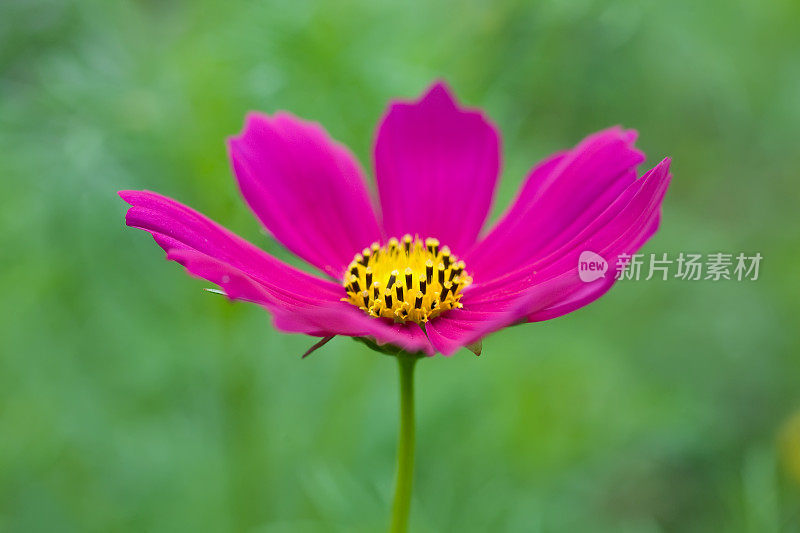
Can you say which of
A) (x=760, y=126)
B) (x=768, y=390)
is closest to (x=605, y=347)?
(x=768, y=390)

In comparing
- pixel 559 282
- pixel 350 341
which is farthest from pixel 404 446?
pixel 350 341

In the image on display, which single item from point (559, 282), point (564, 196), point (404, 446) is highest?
point (564, 196)

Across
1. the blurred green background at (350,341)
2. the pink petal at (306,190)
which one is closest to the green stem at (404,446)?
the pink petal at (306,190)

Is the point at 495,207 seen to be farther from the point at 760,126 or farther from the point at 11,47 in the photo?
the point at 11,47

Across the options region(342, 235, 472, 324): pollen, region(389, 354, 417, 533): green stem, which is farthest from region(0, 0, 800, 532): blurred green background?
region(389, 354, 417, 533): green stem

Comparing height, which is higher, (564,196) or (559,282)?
(564,196)

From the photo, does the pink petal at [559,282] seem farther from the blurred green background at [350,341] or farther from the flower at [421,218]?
the blurred green background at [350,341]

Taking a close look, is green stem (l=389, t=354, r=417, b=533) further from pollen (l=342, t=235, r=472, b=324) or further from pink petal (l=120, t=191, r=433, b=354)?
pollen (l=342, t=235, r=472, b=324)

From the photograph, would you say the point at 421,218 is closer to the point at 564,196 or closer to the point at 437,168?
the point at 437,168
